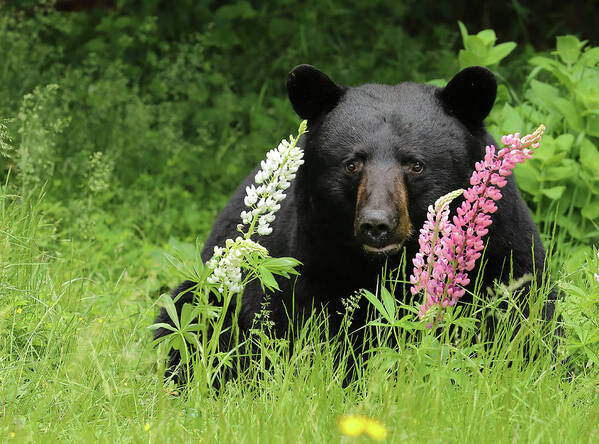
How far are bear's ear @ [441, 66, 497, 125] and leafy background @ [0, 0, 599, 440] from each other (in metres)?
0.55

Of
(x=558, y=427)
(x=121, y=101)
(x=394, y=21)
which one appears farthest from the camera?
(x=394, y=21)

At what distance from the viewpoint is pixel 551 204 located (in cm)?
527

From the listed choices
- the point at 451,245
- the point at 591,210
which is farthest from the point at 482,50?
the point at 451,245

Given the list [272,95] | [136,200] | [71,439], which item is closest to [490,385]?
[71,439]

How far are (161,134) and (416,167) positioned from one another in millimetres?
3482

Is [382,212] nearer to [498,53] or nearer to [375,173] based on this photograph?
[375,173]

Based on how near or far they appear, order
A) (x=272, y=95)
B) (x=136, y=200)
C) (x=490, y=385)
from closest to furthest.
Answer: (x=490, y=385)
(x=136, y=200)
(x=272, y=95)

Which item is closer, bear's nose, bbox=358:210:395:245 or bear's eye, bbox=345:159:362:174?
bear's nose, bbox=358:210:395:245

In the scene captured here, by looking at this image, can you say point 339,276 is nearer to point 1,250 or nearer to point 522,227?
point 522,227

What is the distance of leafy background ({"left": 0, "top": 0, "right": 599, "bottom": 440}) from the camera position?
11.9ft

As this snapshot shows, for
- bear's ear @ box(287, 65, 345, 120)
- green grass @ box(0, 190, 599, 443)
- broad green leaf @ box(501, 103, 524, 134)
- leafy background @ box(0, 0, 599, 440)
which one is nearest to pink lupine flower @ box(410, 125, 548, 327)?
green grass @ box(0, 190, 599, 443)

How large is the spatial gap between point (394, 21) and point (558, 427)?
20.1ft

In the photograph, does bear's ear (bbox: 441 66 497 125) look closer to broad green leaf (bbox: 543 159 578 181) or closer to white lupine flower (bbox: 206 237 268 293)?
white lupine flower (bbox: 206 237 268 293)

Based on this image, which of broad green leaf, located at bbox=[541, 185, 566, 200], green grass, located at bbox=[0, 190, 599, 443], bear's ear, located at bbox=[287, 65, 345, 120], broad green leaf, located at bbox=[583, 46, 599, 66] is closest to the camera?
green grass, located at bbox=[0, 190, 599, 443]
